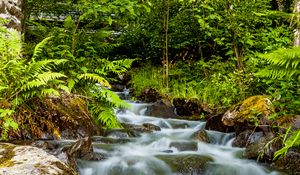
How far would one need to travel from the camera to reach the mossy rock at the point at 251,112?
5676mm

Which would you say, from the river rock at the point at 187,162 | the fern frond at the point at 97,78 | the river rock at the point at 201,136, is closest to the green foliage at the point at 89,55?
the fern frond at the point at 97,78

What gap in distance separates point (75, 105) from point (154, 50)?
634cm

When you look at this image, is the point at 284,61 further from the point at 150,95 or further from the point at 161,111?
the point at 150,95

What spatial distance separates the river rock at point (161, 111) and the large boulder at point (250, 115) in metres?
1.69

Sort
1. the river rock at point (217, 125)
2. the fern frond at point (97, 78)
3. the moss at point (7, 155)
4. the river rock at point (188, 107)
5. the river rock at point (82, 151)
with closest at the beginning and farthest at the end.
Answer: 1. the moss at point (7, 155)
2. the river rock at point (82, 151)
3. the fern frond at point (97, 78)
4. the river rock at point (217, 125)
5. the river rock at point (188, 107)

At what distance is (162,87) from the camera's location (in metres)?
9.48

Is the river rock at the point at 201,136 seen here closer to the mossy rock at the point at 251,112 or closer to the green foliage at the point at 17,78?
the mossy rock at the point at 251,112

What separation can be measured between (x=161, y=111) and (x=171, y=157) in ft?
9.84

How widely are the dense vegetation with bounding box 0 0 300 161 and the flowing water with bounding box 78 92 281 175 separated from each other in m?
0.71

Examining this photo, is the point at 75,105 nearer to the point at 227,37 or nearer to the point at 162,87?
the point at 162,87

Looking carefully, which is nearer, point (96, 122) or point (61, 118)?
point (61, 118)

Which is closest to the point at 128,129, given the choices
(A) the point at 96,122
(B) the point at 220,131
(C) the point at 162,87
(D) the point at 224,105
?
(A) the point at 96,122

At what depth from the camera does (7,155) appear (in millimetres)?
3533

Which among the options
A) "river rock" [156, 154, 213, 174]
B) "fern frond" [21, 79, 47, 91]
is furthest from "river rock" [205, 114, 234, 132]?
"fern frond" [21, 79, 47, 91]
